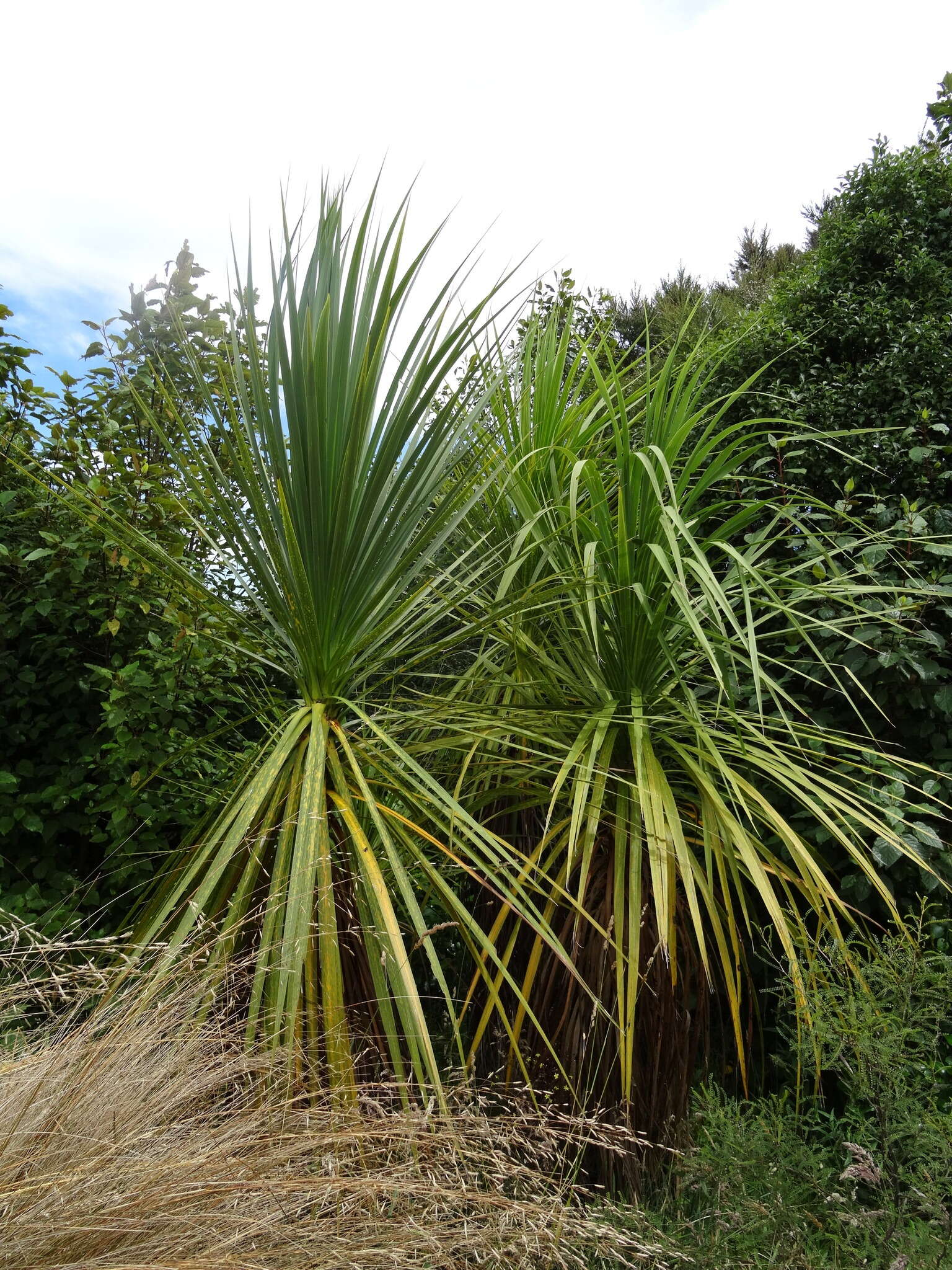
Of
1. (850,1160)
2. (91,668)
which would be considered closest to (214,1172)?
(850,1160)

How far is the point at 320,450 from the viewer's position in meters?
1.86

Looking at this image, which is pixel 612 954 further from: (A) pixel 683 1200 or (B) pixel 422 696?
(B) pixel 422 696

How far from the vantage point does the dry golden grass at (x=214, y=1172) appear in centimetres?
101

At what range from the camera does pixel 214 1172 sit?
3.65ft

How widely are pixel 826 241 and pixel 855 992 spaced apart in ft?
8.11

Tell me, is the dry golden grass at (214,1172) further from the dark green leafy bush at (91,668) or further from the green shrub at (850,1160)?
the dark green leafy bush at (91,668)

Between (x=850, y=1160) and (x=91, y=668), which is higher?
(x=91, y=668)

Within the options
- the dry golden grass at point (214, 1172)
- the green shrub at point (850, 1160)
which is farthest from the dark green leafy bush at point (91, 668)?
the green shrub at point (850, 1160)

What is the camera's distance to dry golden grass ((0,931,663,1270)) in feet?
3.32

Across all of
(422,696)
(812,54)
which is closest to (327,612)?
(422,696)

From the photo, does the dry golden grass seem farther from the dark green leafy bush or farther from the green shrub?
the dark green leafy bush

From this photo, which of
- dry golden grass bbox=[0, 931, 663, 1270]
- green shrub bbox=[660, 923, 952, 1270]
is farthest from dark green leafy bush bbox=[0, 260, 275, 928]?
green shrub bbox=[660, 923, 952, 1270]

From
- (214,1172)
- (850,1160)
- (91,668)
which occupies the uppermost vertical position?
(91,668)

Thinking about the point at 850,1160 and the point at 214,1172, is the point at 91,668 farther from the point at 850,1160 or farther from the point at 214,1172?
the point at 850,1160
